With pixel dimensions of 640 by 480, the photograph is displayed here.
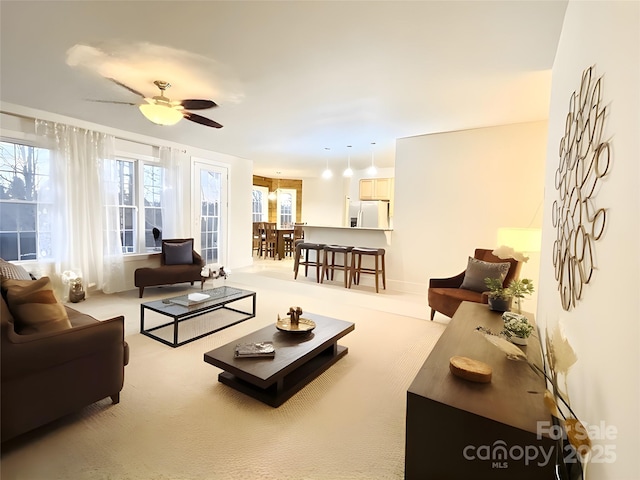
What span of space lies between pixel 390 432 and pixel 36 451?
1895 mm

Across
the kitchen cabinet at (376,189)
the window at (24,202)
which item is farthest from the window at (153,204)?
the kitchen cabinet at (376,189)

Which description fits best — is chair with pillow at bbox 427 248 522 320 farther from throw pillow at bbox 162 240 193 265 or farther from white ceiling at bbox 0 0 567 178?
throw pillow at bbox 162 240 193 265

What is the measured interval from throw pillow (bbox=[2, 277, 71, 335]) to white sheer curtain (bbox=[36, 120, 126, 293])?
9.24 ft

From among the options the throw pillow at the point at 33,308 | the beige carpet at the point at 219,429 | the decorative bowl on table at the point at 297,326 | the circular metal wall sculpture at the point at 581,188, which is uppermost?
the circular metal wall sculpture at the point at 581,188

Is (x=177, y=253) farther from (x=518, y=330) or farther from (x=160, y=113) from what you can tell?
(x=518, y=330)

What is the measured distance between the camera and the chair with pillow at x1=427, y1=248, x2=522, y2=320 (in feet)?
10.6

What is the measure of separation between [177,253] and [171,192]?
3.73 feet

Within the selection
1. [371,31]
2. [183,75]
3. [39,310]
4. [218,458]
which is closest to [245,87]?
[183,75]

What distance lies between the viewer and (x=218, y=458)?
1.53 metres

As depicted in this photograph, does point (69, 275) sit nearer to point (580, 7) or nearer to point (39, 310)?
point (39, 310)

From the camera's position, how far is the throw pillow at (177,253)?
488cm

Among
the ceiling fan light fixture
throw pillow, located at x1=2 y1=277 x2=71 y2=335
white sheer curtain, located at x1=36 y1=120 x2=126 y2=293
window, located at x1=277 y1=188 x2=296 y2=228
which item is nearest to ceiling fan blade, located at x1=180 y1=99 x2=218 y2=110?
the ceiling fan light fixture

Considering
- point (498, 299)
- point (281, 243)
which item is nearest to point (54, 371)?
point (498, 299)

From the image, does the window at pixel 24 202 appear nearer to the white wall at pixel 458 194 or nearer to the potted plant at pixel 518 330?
the white wall at pixel 458 194
